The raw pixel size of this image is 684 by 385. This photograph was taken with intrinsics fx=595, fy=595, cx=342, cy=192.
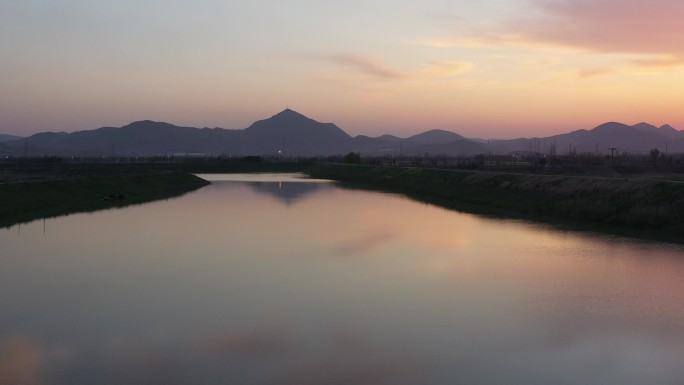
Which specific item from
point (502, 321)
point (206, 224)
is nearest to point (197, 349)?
point (502, 321)

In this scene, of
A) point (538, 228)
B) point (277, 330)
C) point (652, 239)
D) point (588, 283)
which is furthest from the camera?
point (538, 228)

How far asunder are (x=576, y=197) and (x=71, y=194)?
4472cm

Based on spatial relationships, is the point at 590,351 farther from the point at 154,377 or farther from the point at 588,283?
the point at 154,377

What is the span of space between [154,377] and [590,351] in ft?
31.8

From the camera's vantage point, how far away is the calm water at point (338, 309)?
1262cm

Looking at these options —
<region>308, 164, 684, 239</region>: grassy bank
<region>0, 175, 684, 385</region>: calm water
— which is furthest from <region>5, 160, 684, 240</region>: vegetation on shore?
<region>0, 175, 684, 385</region>: calm water

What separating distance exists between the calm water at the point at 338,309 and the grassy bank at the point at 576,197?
18.6ft

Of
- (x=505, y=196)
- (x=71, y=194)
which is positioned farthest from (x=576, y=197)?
(x=71, y=194)

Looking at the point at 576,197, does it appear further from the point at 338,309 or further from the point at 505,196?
the point at 338,309

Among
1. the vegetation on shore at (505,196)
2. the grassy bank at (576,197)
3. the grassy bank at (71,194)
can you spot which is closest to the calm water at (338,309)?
the grassy bank at (576,197)

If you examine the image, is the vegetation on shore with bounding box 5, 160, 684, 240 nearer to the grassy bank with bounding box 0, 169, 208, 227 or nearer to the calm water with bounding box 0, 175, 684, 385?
the grassy bank with bounding box 0, 169, 208, 227

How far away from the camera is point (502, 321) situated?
16203 mm

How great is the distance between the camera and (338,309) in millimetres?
17312

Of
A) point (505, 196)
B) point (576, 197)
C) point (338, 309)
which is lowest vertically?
point (338, 309)
